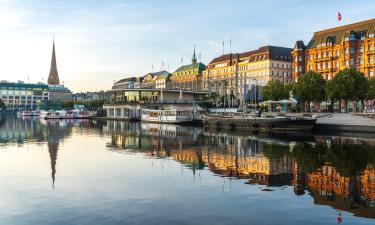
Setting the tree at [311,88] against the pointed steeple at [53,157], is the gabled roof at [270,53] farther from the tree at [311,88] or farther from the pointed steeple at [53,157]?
the pointed steeple at [53,157]

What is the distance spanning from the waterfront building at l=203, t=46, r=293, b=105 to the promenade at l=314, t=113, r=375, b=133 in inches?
2712

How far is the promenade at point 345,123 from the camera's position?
240ft

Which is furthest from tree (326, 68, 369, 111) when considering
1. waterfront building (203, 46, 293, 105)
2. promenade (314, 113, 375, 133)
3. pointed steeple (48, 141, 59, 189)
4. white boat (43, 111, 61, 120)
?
white boat (43, 111, 61, 120)

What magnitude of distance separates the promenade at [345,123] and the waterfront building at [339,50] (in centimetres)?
3964

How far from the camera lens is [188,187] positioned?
27094 mm

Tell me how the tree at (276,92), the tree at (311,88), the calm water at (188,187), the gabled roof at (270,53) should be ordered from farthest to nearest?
the gabled roof at (270,53), the tree at (276,92), the tree at (311,88), the calm water at (188,187)

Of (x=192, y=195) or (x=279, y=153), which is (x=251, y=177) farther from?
(x=279, y=153)

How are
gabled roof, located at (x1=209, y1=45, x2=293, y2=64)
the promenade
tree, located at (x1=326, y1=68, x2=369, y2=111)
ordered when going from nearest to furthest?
1. the promenade
2. tree, located at (x1=326, y1=68, x2=369, y2=111)
3. gabled roof, located at (x1=209, y1=45, x2=293, y2=64)

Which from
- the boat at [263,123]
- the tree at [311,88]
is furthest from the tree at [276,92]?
the boat at [263,123]

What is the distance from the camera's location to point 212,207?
21953 mm

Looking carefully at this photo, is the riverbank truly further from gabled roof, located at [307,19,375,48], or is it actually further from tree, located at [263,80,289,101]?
gabled roof, located at [307,19,375,48]

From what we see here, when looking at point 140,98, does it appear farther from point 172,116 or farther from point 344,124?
point 344,124

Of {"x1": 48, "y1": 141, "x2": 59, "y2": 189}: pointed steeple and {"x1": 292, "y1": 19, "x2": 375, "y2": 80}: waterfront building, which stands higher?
{"x1": 292, "y1": 19, "x2": 375, "y2": 80}: waterfront building

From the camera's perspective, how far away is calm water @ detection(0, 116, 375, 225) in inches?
800
